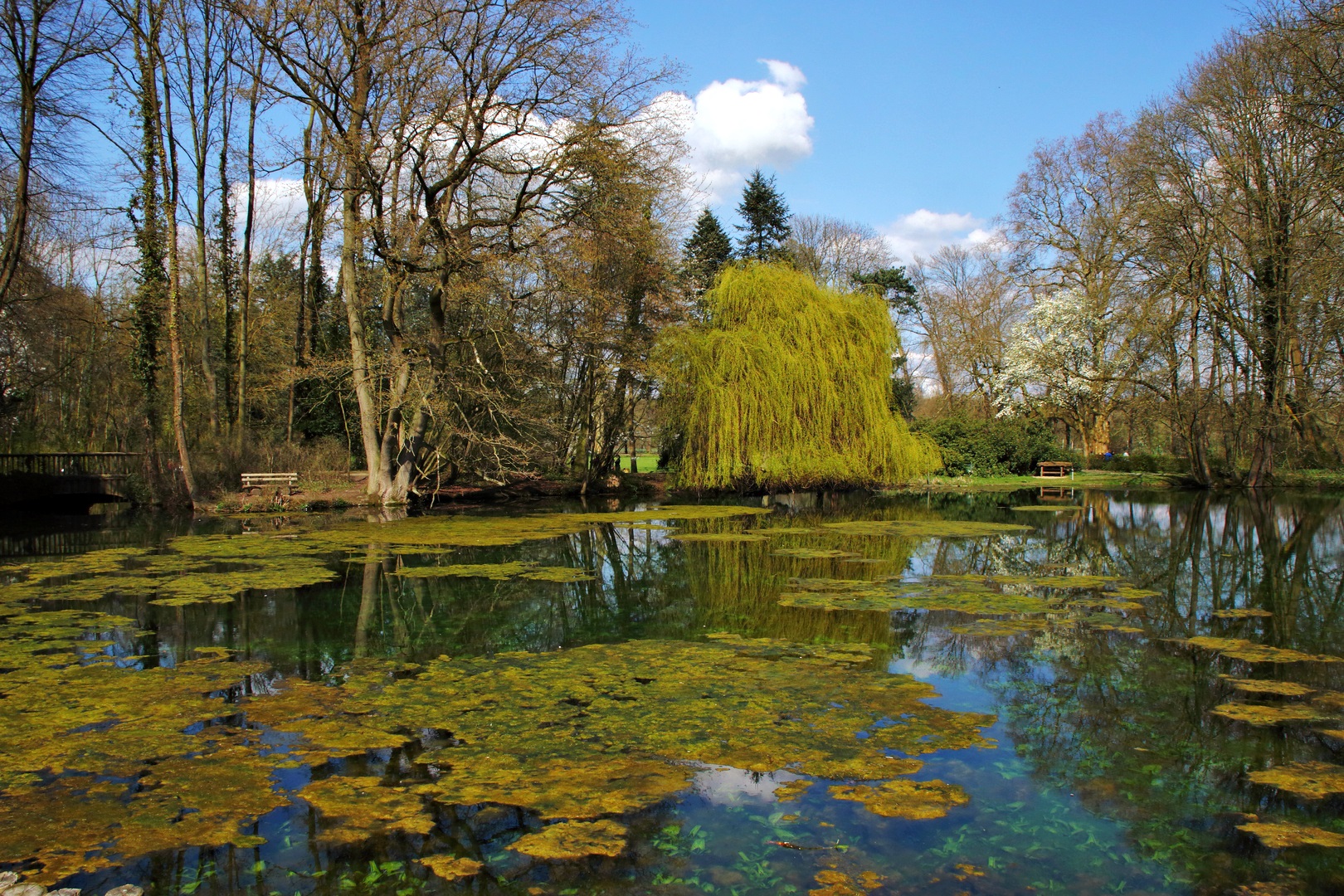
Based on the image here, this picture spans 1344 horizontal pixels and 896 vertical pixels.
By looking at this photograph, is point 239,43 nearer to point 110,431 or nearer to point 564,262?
point 564,262

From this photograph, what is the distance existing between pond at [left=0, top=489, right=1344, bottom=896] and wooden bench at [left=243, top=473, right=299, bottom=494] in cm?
886

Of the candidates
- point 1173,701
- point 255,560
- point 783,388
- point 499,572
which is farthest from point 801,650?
point 783,388

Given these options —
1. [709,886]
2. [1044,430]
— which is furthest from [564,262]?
[1044,430]

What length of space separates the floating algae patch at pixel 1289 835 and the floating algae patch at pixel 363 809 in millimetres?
3697

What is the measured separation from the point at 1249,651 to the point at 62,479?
2432 cm

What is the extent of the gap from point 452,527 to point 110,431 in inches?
797

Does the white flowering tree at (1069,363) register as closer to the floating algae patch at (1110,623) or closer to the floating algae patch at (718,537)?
the floating algae patch at (718,537)

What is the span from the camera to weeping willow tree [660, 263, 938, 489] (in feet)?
71.4

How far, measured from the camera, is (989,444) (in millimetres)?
32469

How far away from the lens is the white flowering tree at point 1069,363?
32.2 m

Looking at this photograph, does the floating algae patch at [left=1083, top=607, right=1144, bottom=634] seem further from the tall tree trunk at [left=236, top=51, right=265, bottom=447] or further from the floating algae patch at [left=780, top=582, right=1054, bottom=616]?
the tall tree trunk at [left=236, top=51, right=265, bottom=447]

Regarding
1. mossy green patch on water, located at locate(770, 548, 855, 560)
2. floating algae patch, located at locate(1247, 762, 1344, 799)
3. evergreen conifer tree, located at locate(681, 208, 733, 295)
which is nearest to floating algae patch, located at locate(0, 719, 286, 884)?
floating algae patch, located at locate(1247, 762, 1344, 799)

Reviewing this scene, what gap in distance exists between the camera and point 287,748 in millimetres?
4676

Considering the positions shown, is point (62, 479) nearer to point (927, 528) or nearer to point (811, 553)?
point (811, 553)
